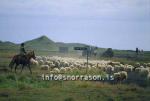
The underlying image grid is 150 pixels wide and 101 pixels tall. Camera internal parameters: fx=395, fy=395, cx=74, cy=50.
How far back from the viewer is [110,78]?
12688 mm

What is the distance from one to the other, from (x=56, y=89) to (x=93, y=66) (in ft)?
5.31

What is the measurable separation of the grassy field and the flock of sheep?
→ 28 cm

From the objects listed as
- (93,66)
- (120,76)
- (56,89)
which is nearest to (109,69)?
(120,76)

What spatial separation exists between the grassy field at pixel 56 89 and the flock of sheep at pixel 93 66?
0.28 metres

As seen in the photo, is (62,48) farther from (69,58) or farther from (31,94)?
(31,94)

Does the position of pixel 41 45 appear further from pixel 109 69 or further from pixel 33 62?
pixel 109 69

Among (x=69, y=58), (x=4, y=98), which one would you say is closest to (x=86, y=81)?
(x=69, y=58)

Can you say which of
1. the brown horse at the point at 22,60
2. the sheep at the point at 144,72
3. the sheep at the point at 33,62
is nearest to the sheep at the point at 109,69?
the sheep at the point at 144,72

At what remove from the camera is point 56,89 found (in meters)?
11.5

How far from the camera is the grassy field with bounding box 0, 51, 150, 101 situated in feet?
35.3

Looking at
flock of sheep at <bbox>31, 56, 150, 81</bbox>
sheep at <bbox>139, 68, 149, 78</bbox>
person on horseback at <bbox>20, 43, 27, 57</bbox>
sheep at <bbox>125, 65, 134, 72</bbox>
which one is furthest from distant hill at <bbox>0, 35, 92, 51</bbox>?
sheep at <bbox>139, 68, 149, 78</bbox>

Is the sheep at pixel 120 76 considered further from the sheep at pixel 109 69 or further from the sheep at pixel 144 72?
the sheep at pixel 144 72

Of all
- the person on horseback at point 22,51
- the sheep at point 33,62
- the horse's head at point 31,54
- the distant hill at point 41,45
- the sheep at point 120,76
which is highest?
the distant hill at point 41,45

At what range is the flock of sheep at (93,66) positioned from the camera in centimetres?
1203
